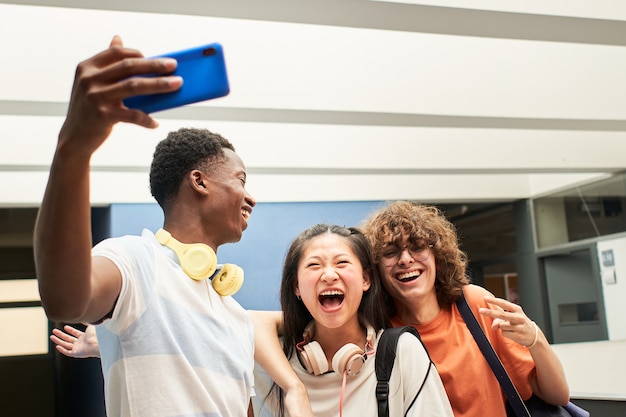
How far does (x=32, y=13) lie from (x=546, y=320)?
8.55 metres

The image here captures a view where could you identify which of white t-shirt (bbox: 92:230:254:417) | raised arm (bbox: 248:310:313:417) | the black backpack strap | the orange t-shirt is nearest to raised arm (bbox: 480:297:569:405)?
the orange t-shirt

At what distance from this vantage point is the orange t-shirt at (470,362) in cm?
229

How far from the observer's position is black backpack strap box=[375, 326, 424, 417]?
2.03 m

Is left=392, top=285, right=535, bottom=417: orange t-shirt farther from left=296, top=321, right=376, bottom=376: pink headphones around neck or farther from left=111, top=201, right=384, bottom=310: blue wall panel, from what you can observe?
left=111, top=201, right=384, bottom=310: blue wall panel

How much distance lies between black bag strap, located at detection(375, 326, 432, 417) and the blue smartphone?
1.26 metres

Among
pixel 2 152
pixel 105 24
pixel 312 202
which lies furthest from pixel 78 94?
pixel 312 202

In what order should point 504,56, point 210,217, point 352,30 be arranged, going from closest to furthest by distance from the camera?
point 210,217 → point 352,30 → point 504,56

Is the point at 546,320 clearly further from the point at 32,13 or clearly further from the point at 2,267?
the point at 2,267

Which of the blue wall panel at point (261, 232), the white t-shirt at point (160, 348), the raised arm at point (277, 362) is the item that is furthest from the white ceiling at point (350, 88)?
the white t-shirt at point (160, 348)

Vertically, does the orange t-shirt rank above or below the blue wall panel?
below

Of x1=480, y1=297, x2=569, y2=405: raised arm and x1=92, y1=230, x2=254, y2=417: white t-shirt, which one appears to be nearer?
x1=92, y1=230, x2=254, y2=417: white t-shirt

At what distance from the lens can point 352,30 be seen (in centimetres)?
549

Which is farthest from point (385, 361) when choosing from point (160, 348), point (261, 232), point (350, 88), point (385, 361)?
point (261, 232)

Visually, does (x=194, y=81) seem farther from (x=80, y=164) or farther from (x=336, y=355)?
(x=336, y=355)
